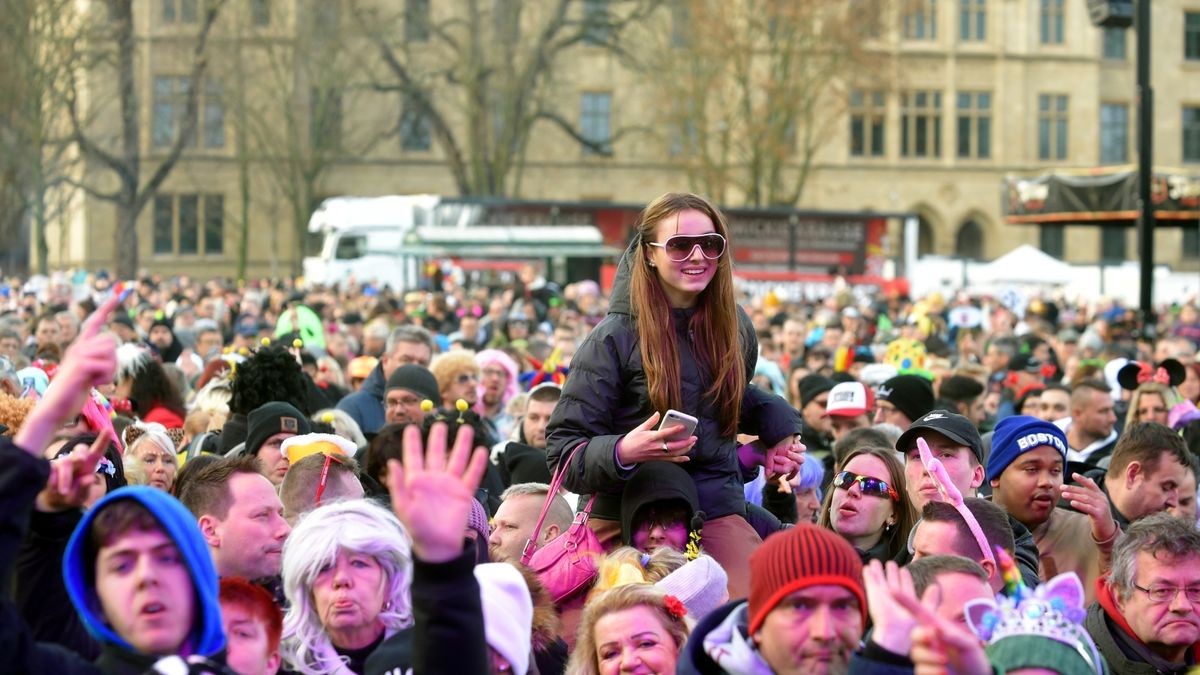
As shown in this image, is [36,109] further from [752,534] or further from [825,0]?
[752,534]

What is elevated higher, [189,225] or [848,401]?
[189,225]

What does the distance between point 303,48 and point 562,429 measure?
150 ft

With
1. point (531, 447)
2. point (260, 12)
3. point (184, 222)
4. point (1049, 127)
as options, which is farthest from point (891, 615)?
point (1049, 127)

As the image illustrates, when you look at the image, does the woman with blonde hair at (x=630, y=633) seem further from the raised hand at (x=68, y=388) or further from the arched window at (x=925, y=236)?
the arched window at (x=925, y=236)

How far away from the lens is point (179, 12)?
48.7 meters

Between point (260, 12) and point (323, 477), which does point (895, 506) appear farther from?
point (260, 12)

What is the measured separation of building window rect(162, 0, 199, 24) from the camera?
1910 inches

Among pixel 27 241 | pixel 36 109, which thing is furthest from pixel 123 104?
pixel 27 241

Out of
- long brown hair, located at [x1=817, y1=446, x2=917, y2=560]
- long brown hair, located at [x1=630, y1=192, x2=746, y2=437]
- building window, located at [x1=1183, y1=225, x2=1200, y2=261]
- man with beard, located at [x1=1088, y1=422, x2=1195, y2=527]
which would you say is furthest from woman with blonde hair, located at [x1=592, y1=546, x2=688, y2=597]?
building window, located at [x1=1183, y1=225, x2=1200, y2=261]

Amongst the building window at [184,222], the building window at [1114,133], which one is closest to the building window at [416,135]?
the building window at [184,222]

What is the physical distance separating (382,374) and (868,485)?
4.91 m

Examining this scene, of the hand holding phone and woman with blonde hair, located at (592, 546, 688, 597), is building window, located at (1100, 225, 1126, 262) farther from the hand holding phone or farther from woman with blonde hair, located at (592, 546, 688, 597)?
the hand holding phone

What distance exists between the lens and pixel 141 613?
3416mm

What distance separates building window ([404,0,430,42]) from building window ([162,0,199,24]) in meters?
6.25
